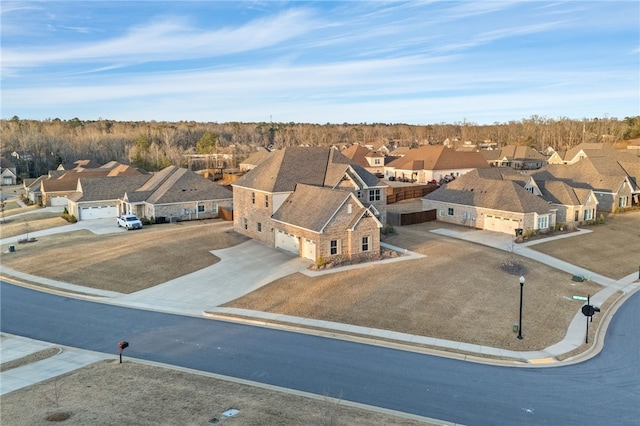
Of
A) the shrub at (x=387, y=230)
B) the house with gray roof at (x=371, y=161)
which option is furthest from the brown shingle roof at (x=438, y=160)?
the shrub at (x=387, y=230)

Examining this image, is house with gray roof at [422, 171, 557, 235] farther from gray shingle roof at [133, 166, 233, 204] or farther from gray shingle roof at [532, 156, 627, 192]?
gray shingle roof at [133, 166, 233, 204]

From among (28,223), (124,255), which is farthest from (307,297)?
(28,223)

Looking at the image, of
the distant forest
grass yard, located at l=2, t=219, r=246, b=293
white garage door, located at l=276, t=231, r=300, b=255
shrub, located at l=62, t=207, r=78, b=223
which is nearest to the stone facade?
white garage door, located at l=276, t=231, r=300, b=255

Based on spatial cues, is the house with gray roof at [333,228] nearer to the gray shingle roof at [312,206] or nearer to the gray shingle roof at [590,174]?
the gray shingle roof at [312,206]

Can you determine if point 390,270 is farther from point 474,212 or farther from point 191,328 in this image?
point 474,212

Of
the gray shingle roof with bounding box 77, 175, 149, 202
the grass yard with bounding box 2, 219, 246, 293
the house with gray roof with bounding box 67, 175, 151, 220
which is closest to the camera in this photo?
the grass yard with bounding box 2, 219, 246, 293

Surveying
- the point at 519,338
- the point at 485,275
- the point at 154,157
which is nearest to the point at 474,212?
the point at 485,275

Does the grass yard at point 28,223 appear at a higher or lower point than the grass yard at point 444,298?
higher
